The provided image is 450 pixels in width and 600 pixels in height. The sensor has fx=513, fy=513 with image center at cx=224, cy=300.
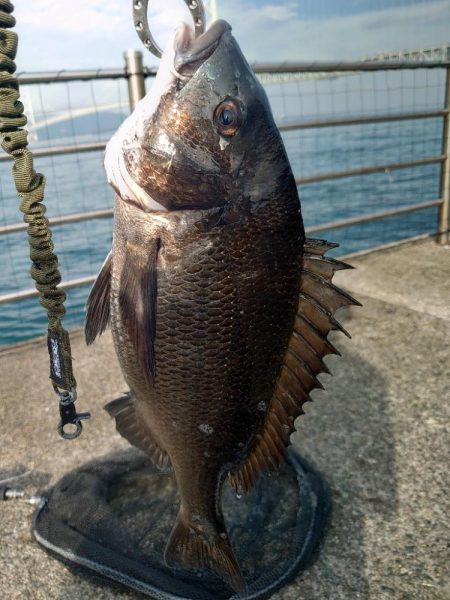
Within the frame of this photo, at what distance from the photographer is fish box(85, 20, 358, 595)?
1.55 metres

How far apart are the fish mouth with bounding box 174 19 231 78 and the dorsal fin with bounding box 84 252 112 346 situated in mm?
652

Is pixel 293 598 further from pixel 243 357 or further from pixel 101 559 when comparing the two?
pixel 243 357

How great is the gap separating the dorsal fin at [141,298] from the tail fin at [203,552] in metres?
0.67

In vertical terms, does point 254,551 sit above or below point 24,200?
below

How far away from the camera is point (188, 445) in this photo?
178 centimetres

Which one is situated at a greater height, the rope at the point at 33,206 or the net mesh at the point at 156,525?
the rope at the point at 33,206

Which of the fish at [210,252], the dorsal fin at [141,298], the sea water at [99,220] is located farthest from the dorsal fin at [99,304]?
the sea water at [99,220]

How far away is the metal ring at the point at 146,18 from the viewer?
4.96 ft

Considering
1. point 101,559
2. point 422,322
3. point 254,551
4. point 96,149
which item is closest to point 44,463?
point 101,559

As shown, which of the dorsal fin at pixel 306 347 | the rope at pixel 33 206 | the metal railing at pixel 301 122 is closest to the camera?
the rope at pixel 33 206

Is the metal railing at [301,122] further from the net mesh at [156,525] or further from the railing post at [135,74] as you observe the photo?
the net mesh at [156,525]

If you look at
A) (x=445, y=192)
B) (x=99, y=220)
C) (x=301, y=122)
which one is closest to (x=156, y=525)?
(x=301, y=122)

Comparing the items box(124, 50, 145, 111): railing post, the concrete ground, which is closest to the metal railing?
box(124, 50, 145, 111): railing post

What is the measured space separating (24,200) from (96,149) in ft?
9.67
